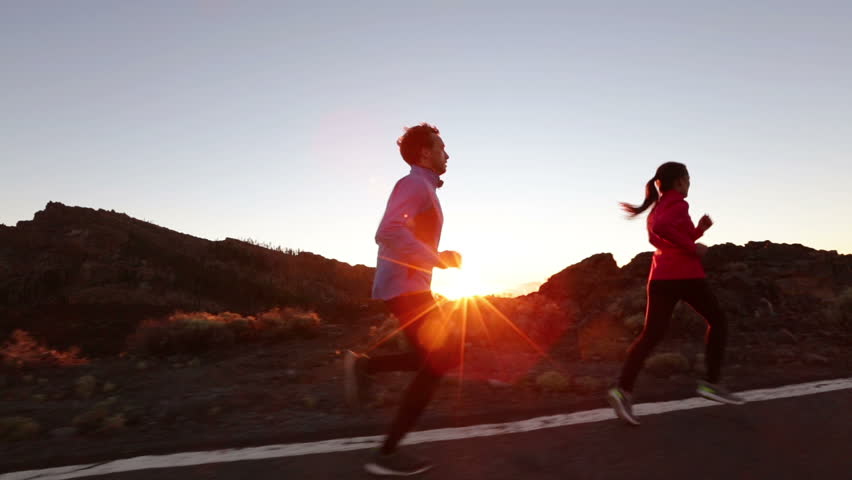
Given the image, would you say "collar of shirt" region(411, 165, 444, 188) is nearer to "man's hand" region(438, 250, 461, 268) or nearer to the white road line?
"man's hand" region(438, 250, 461, 268)

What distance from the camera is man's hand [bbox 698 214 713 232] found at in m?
4.14

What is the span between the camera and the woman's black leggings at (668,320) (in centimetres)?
407

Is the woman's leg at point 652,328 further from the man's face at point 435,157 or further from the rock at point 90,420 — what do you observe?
the rock at point 90,420

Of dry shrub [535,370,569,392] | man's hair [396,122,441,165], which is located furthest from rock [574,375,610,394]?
man's hair [396,122,441,165]

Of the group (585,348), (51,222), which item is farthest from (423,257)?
(51,222)

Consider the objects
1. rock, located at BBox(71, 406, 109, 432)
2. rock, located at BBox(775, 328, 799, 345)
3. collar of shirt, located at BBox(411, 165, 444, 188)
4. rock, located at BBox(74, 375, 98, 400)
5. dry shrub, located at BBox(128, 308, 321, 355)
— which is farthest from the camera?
dry shrub, located at BBox(128, 308, 321, 355)

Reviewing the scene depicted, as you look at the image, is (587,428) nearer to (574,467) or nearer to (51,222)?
(574,467)

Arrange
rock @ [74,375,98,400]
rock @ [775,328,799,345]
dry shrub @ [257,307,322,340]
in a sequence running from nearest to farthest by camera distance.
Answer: rock @ [74,375,98,400] < rock @ [775,328,799,345] < dry shrub @ [257,307,322,340]

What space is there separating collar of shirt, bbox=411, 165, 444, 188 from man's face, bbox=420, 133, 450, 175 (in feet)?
0.10

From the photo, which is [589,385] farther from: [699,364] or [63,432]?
[63,432]

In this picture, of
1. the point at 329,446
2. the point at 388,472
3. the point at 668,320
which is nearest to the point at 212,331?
the point at 329,446

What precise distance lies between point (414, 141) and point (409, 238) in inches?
24.0

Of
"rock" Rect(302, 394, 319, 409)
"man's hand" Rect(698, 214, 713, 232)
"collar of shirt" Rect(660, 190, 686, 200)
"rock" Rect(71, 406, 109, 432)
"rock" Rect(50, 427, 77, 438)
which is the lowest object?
"rock" Rect(50, 427, 77, 438)

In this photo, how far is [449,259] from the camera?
3.03 meters
